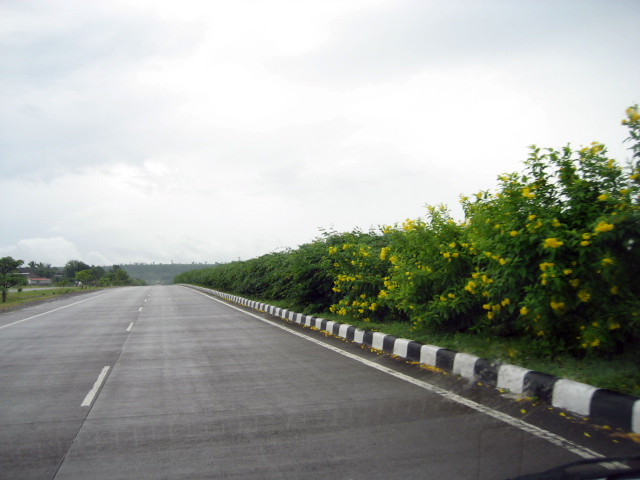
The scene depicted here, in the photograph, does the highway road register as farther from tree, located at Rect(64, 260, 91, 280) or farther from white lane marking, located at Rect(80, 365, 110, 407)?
tree, located at Rect(64, 260, 91, 280)

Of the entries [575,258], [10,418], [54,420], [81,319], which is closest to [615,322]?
[575,258]

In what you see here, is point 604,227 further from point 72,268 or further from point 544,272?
point 72,268

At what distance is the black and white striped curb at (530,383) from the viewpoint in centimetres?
439

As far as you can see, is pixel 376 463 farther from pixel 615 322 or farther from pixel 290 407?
pixel 615 322

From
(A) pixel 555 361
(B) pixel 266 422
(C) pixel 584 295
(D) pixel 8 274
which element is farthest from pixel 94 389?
(D) pixel 8 274

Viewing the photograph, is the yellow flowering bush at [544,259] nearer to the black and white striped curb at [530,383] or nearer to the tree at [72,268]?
the black and white striped curb at [530,383]

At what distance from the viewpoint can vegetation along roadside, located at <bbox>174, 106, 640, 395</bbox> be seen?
5367 mm

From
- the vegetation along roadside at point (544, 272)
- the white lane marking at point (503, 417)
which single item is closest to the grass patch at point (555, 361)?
the vegetation along roadside at point (544, 272)

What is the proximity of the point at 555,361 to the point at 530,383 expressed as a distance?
2.36 ft

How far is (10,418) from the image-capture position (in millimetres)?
5039

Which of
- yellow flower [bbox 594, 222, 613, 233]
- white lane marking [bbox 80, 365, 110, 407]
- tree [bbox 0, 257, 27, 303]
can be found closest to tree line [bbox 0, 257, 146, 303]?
tree [bbox 0, 257, 27, 303]

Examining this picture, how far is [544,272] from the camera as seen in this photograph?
18.5 ft

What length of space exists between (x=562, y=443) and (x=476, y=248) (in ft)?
10.7

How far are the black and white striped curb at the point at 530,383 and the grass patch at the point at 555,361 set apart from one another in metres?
0.15
